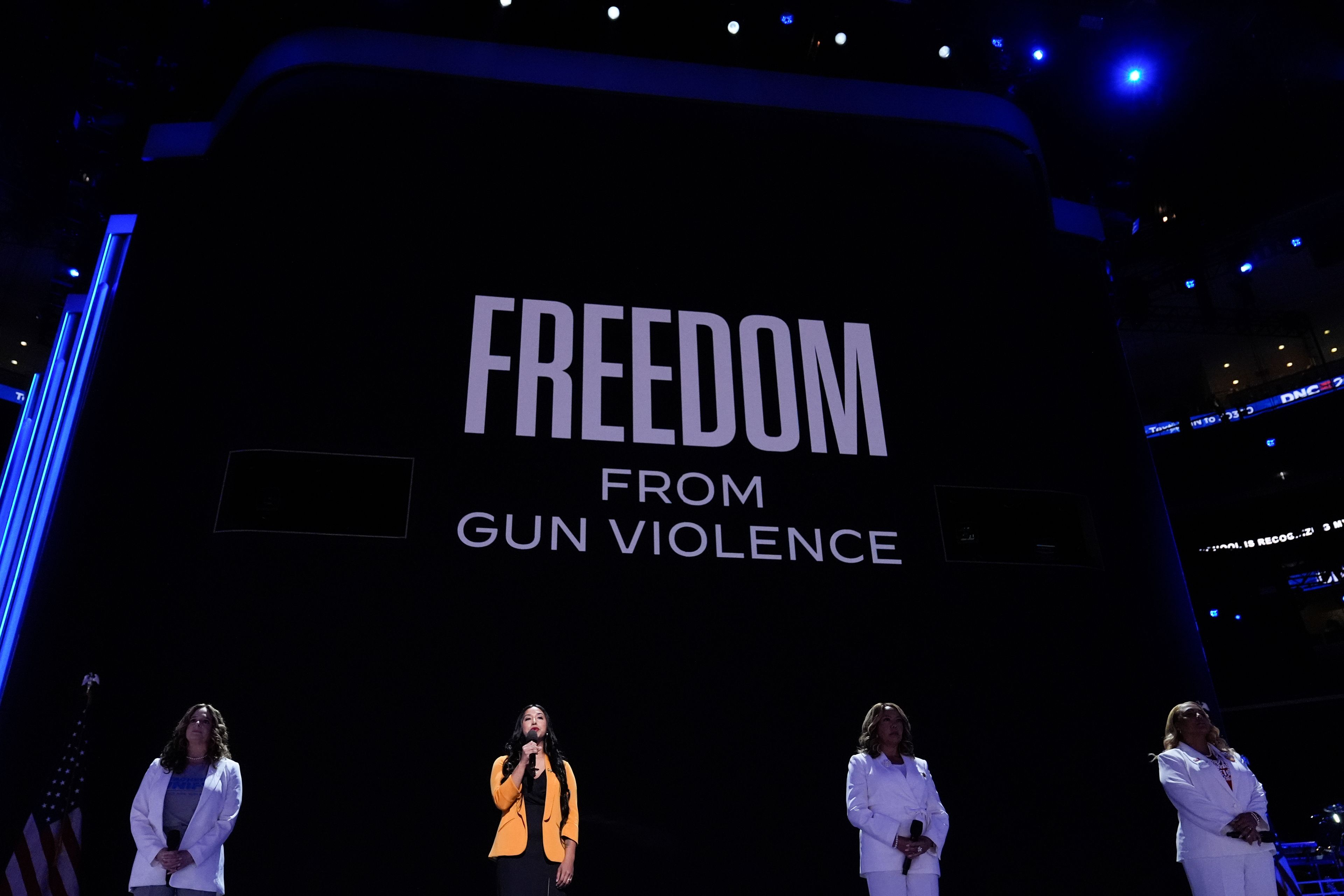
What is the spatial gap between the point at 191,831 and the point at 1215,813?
420 cm

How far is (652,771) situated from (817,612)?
1231mm

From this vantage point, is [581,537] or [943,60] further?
[943,60]

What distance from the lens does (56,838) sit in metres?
4.38

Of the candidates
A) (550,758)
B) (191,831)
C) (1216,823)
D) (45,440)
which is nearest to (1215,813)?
(1216,823)

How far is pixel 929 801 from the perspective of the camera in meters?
4.30

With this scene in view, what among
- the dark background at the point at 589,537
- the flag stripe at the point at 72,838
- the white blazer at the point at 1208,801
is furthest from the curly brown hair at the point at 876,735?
the flag stripe at the point at 72,838

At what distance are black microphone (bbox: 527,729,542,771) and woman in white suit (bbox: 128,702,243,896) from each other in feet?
3.98

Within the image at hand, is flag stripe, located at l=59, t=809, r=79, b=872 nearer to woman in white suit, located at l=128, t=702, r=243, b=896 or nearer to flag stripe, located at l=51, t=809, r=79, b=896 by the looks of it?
flag stripe, located at l=51, t=809, r=79, b=896

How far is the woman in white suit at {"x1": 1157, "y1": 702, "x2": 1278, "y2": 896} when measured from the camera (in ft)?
13.4

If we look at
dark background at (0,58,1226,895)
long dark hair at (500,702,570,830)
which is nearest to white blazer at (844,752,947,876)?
dark background at (0,58,1226,895)

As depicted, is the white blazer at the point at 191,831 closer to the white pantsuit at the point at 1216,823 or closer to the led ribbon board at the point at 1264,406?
the white pantsuit at the point at 1216,823

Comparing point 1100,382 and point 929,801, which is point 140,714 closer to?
point 929,801

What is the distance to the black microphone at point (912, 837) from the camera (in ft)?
13.5

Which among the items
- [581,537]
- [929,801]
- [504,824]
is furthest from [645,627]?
[929,801]
